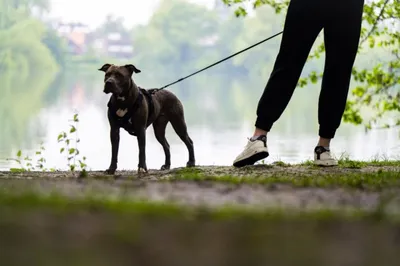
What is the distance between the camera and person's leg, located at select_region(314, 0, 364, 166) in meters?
5.54

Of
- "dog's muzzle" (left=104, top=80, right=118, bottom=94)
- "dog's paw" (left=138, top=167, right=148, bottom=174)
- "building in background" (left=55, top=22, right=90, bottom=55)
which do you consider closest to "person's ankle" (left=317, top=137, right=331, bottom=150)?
"dog's paw" (left=138, top=167, right=148, bottom=174)

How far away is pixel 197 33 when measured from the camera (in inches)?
3334

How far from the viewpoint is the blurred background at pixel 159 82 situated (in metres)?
19.4

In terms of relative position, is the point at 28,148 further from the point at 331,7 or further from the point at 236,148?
the point at 331,7

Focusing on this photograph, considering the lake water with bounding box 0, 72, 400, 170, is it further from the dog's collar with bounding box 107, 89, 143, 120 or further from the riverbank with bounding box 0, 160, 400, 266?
the riverbank with bounding box 0, 160, 400, 266

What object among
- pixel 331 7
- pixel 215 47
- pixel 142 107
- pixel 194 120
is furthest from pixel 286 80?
pixel 215 47

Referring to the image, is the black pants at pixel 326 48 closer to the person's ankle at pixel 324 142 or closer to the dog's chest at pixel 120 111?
the person's ankle at pixel 324 142

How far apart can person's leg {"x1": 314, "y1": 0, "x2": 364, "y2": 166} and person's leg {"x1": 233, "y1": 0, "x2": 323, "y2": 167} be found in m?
0.12

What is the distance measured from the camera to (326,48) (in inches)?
223

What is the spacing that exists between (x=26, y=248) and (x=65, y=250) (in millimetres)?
110

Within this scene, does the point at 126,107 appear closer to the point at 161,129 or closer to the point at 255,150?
the point at 255,150

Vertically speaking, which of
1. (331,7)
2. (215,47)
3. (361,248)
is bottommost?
(361,248)

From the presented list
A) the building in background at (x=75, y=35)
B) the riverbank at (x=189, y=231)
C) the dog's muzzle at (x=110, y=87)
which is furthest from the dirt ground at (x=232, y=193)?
the building in background at (x=75, y=35)

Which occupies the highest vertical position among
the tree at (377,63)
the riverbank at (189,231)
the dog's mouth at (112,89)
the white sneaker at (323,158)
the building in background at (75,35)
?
the building in background at (75,35)
